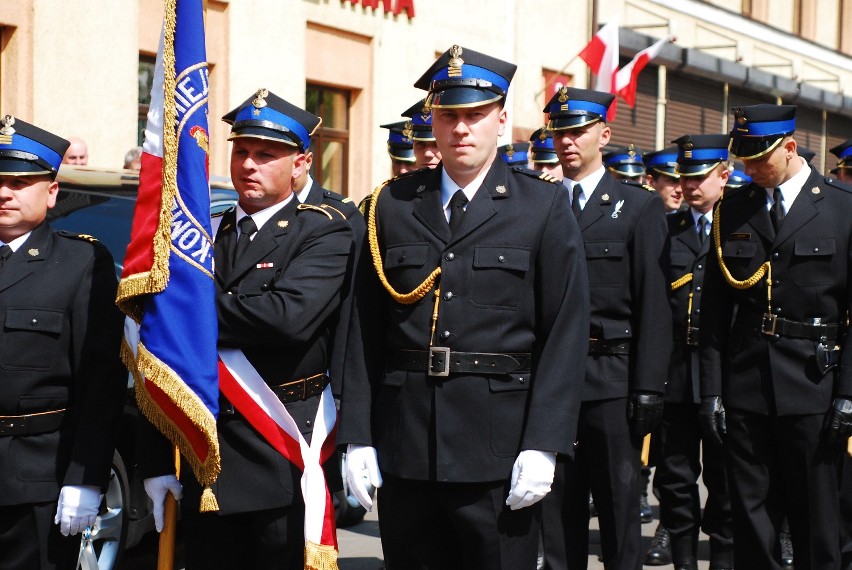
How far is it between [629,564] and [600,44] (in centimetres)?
1181

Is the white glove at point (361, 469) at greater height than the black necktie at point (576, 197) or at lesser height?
lesser

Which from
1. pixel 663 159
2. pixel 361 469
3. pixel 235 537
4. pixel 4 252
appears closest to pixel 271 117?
Result: pixel 4 252

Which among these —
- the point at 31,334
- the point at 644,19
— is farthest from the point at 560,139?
the point at 644,19

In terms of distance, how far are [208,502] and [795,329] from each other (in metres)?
2.73

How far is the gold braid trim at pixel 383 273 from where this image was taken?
4281mm

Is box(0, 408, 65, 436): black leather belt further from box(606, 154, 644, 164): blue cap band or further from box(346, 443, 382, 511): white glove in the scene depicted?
box(606, 154, 644, 164): blue cap band

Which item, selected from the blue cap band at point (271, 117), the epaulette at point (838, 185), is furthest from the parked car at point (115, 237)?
the epaulette at point (838, 185)

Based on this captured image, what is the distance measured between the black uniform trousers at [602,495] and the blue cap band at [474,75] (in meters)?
1.95

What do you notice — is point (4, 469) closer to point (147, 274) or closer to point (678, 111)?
point (147, 274)

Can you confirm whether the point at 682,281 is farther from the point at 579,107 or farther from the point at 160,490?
the point at 160,490

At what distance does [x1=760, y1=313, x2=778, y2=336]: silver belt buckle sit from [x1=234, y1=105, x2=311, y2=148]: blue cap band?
2.30 meters

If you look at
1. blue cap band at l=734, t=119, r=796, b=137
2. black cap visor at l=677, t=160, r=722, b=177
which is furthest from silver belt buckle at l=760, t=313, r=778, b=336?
black cap visor at l=677, t=160, r=722, b=177

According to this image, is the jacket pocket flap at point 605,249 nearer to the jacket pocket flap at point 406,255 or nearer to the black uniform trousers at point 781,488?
the black uniform trousers at point 781,488

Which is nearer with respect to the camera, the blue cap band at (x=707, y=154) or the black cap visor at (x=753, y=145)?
the black cap visor at (x=753, y=145)
